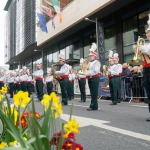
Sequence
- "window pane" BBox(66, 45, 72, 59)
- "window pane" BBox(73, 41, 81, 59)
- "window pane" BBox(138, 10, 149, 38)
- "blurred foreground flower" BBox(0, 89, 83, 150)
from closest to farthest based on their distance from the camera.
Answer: "blurred foreground flower" BBox(0, 89, 83, 150) → "window pane" BBox(138, 10, 149, 38) → "window pane" BBox(73, 41, 81, 59) → "window pane" BBox(66, 45, 72, 59)

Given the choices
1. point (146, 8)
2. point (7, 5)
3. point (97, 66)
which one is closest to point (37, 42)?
point (146, 8)

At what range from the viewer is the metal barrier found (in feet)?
37.7

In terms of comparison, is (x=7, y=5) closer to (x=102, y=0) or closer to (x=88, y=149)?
(x=102, y=0)

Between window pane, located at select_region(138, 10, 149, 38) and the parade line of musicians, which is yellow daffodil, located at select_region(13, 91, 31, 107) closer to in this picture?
the parade line of musicians

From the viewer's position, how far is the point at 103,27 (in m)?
23.4

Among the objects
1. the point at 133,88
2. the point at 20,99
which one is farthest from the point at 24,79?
the point at 20,99

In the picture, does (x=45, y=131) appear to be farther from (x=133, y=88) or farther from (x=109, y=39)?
(x=109, y=39)

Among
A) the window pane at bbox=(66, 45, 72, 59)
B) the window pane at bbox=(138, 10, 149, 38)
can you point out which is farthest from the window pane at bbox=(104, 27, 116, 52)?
the window pane at bbox=(66, 45, 72, 59)

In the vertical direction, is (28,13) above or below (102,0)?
above

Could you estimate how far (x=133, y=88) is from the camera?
1185 centimetres

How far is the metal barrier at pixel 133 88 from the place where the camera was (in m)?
11.5

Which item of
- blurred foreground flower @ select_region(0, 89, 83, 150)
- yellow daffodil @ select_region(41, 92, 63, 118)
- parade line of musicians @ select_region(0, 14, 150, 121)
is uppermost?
parade line of musicians @ select_region(0, 14, 150, 121)

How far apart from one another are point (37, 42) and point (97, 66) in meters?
28.0

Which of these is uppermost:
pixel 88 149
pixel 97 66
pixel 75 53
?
pixel 75 53
